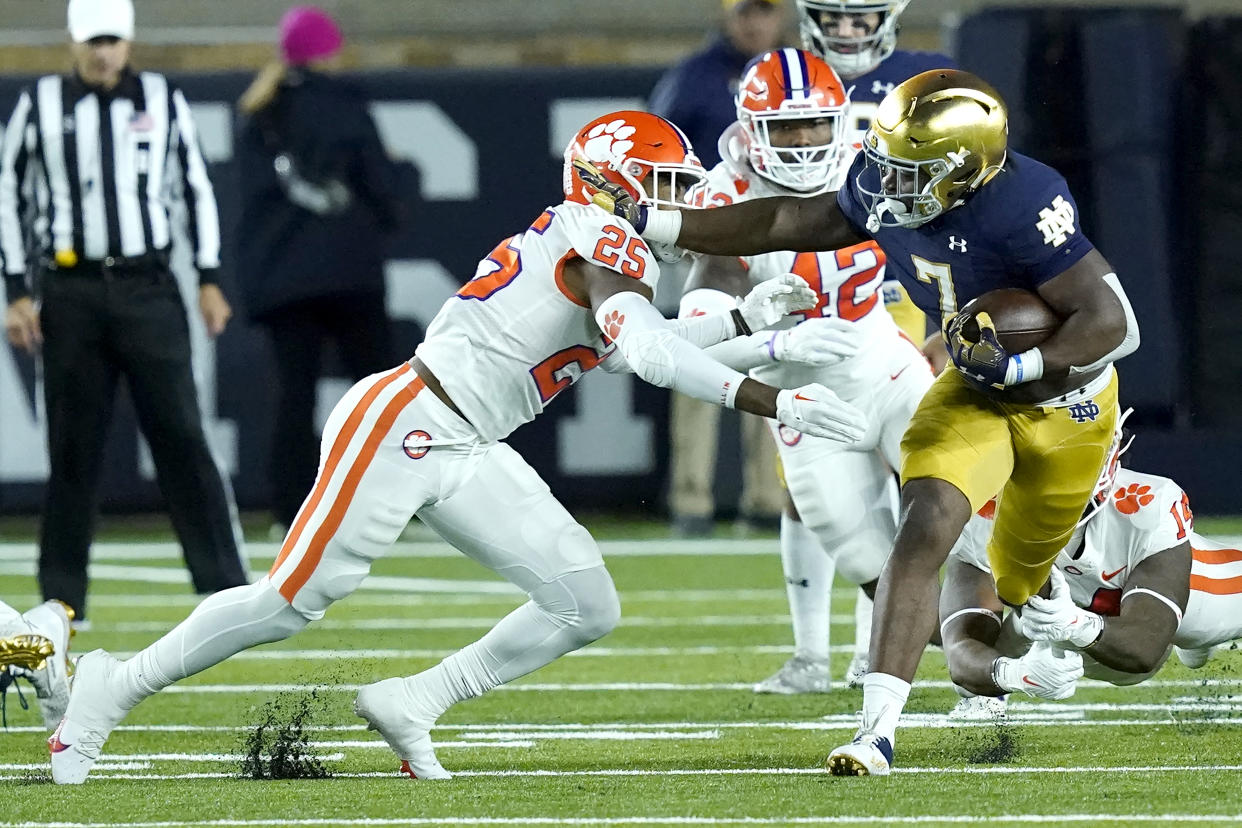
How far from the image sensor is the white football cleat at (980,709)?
4836 millimetres

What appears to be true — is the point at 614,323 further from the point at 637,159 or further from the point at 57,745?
the point at 57,745

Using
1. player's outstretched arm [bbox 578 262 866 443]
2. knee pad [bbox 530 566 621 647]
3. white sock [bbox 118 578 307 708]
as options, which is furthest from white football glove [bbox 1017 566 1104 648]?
white sock [bbox 118 578 307 708]

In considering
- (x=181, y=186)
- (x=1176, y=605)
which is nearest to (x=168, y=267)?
(x=181, y=186)

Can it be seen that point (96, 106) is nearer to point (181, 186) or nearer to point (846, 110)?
point (181, 186)

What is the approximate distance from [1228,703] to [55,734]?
272 centimetres

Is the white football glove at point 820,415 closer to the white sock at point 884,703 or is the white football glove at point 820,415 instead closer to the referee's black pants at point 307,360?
the white sock at point 884,703

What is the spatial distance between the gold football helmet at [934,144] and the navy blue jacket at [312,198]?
4940 mm

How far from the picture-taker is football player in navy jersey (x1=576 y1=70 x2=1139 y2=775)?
4.04 metres

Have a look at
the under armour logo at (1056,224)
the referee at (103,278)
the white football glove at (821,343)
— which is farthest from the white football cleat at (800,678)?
the referee at (103,278)

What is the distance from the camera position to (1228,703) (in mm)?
4992

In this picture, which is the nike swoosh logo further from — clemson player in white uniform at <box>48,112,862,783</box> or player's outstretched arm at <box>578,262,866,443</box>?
player's outstretched arm at <box>578,262,866,443</box>

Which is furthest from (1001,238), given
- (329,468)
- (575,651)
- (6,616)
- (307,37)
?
(307,37)

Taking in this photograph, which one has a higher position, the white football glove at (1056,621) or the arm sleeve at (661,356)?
the arm sleeve at (661,356)

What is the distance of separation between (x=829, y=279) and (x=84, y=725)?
2.10m
